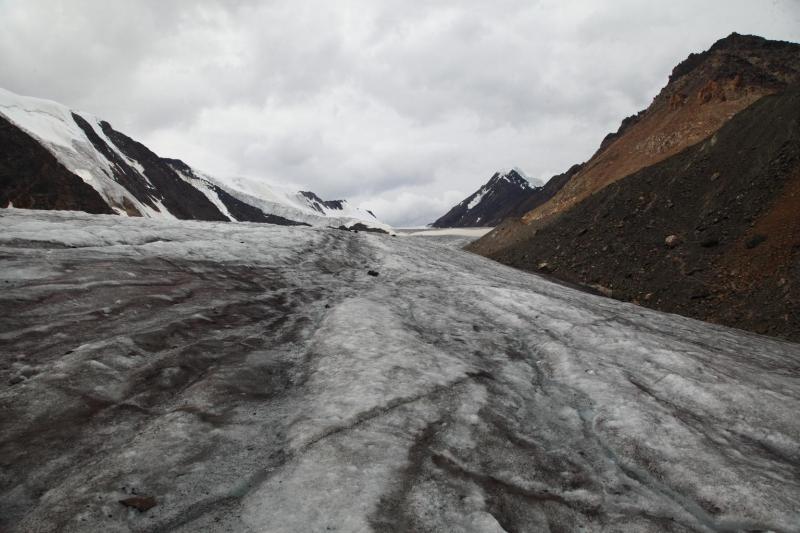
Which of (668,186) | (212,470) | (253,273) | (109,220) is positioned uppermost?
(668,186)

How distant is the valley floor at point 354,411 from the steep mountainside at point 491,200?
478 ft

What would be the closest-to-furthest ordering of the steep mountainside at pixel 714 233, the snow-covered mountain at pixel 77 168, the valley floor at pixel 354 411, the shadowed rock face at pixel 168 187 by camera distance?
the valley floor at pixel 354 411 < the steep mountainside at pixel 714 233 < the snow-covered mountain at pixel 77 168 < the shadowed rock face at pixel 168 187

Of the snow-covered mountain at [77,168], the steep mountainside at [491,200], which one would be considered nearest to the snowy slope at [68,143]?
the snow-covered mountain at [77,168]

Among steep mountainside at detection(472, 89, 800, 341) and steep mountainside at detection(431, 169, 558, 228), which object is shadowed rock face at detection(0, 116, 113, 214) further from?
steep mountainside at detection(431, 169, 558, 228)

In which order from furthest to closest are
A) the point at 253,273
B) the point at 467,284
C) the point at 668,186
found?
the point at 668,186
the point at 467,284
the point at 253,273

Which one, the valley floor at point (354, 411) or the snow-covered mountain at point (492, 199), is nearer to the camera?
the valley floor at point (354, 411)

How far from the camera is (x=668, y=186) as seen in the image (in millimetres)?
28125

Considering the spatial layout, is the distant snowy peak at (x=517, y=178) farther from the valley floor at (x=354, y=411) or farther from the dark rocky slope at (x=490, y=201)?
the valley floor at (x=354, y=411)

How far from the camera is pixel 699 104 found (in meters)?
36.6

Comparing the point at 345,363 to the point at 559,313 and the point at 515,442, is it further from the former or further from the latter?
the point at 559,313

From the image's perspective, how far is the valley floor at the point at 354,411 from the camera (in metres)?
4.68

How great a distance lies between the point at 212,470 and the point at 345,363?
3253mm

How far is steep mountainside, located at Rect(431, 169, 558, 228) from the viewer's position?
16725cm

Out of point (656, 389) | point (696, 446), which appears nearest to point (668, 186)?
point (656, 389)
